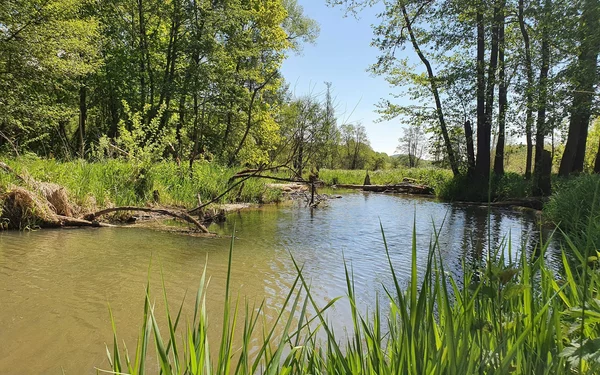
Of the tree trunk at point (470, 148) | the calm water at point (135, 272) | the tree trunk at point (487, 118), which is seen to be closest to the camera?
the calm water at point (135, 272)

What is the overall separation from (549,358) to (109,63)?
2151 centimetres

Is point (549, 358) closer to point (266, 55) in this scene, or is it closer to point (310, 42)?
point (266, 55)

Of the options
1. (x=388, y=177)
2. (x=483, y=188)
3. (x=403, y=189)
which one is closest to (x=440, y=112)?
(x=483, y=188)

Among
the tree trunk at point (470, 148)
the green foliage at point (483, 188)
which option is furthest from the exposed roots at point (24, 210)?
the tree trunk at point (470, 148)

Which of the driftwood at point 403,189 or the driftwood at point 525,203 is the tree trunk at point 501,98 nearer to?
the driftwood at point 525,203

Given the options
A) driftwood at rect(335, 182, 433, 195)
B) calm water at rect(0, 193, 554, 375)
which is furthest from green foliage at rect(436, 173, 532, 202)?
calm water at rect(0, 193, 554, 375)

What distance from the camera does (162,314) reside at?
119 inches

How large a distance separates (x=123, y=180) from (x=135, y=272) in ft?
14.9

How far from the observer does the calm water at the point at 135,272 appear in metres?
2.43

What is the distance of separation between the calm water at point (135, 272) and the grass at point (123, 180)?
1264 mm

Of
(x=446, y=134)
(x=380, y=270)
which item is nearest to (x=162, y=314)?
(x=380, y=270)

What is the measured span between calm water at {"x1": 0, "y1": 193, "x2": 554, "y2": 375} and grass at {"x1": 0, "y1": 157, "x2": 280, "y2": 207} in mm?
1264

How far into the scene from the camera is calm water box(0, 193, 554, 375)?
243cm

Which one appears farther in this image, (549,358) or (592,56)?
(592,56)
